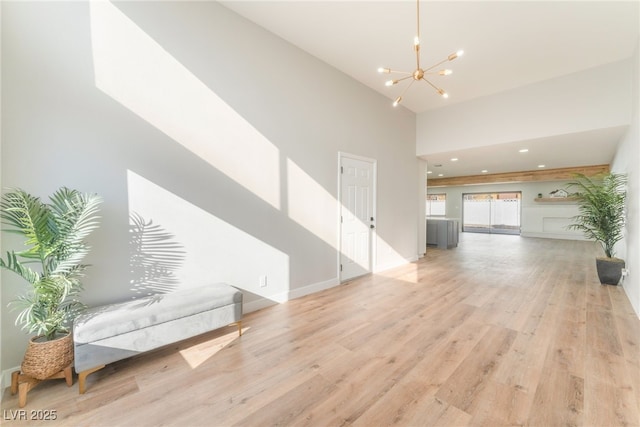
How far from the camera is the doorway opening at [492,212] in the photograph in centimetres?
1173

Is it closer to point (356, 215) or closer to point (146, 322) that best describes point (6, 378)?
point (146, 322)

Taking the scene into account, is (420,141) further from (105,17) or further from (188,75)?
(105,17)

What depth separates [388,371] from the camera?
80.4 inches

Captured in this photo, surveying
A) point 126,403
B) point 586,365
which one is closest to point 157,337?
point 126,403

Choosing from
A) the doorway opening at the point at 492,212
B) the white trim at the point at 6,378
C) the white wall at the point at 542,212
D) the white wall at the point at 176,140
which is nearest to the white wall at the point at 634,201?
the white wall at the point at 176,140

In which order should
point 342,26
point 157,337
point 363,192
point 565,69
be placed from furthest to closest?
1. point 363,192
2. point 565,69
3. point 342,26
4. point 157,337

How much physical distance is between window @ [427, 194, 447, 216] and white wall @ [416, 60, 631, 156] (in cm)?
872

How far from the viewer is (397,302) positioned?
11.6 feet

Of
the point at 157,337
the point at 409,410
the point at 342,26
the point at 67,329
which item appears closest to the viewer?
the point at 409,410

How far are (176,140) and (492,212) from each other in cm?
1383

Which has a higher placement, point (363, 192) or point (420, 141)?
point (420, 141)

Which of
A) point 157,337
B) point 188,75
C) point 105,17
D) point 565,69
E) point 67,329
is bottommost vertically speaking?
point 157,337

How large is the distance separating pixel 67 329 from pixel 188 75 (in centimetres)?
253

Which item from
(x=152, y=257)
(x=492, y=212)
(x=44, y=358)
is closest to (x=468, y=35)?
(x=152, y=257)
